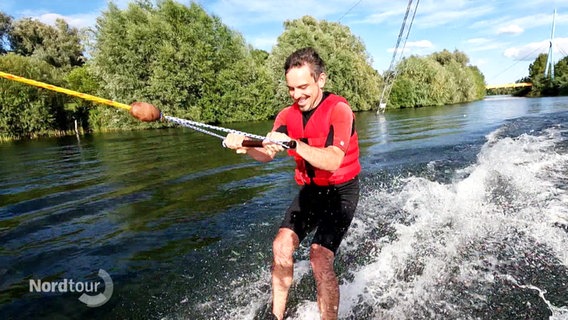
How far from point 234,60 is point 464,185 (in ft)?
133

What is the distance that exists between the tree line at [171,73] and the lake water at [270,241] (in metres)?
26.8

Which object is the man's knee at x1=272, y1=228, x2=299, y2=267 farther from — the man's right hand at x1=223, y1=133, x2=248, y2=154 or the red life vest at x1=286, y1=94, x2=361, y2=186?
the man's right hand at x1=223, y1=133, x2=248, y2=154

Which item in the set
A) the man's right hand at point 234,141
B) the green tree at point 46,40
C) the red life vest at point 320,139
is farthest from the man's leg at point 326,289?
the green tree at point 46,40

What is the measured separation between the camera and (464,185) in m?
8.69

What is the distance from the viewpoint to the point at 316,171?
4.38m

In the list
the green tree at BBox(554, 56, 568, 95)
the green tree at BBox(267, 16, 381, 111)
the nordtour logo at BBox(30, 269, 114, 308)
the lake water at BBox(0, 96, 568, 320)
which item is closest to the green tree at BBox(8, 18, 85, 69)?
the green tree at BBox(267, 16, 381, 111)

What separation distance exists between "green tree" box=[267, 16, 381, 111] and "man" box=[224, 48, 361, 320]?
1648 inches

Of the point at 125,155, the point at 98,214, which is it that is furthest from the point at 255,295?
the point at 125,155

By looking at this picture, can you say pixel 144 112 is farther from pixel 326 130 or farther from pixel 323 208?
pixel 323 208

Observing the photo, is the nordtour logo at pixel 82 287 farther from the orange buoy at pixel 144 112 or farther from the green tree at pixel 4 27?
the green tree at pixel 4 27

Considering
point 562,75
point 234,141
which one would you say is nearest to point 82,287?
point 234,141

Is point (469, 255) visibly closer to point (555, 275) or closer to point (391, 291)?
point (555, 275)

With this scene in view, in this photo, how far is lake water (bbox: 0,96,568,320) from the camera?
179 inches

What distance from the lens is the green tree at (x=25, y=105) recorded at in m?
32.6
